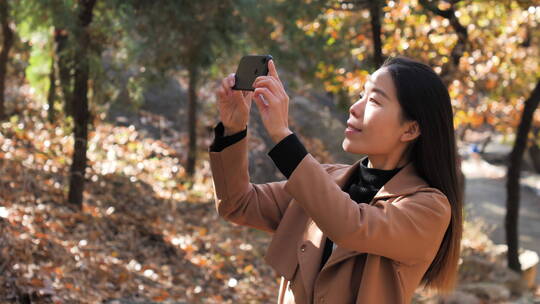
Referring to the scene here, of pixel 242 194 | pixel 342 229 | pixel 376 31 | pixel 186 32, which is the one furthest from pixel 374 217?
pixel 186 32

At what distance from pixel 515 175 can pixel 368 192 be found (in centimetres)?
763

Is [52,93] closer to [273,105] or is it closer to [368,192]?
[368,192]

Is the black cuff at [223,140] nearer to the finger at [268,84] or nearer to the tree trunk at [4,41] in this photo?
the finger at [268,84]

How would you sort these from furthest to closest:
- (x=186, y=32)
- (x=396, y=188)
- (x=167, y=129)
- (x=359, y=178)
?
(x=167, y=129)
(x=186, y=32)
(x=359, y=178)
(x=396, y=188)

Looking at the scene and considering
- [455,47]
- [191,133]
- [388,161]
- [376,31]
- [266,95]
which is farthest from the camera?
[191,133]

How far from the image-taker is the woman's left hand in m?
1.92

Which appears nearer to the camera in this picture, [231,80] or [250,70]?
[250,70]

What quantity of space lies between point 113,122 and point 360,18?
5632 mm

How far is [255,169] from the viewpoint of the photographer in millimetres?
13258

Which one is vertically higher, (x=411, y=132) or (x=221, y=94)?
(x=221, y=94)

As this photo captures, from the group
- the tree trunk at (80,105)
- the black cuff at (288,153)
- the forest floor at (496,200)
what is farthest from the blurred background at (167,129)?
the black cuff at (288,153)

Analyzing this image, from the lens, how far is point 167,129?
45.1ft

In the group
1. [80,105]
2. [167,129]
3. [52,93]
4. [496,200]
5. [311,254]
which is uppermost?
[311,254]

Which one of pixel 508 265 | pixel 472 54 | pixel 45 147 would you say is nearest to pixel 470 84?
pixel 472 54
